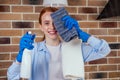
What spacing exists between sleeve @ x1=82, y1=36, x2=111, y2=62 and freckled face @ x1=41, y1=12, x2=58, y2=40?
0.16 meters

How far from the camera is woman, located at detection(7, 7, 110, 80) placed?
1129 millimetres

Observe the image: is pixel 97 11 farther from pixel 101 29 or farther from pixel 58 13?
pixel 58 13

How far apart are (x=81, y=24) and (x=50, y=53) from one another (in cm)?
69

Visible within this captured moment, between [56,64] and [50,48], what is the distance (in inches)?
3.7

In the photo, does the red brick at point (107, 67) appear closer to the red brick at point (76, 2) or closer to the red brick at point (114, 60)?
the red brick at point (114, 60)

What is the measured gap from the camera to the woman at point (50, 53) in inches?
44.4

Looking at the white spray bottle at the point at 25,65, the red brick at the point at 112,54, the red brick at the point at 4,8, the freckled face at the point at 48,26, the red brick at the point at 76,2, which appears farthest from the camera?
the red brick at the point at 112,54

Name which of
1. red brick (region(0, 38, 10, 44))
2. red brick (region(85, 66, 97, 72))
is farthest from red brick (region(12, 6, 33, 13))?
red brick (region(85, 66, 97, 72))

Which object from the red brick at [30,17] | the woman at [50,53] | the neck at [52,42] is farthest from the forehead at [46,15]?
the red brick at [30,17]

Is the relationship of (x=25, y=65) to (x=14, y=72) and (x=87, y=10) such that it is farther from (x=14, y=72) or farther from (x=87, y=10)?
(x=87, y=10)

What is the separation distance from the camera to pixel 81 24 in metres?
1.85

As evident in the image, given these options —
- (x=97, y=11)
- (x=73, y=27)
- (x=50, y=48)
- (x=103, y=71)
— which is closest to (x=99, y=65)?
(x=103, y=71)

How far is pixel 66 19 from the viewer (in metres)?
1.08

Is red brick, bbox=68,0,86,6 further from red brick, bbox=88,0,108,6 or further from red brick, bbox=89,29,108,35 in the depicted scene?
red brick, bbox=89,29,108,35
